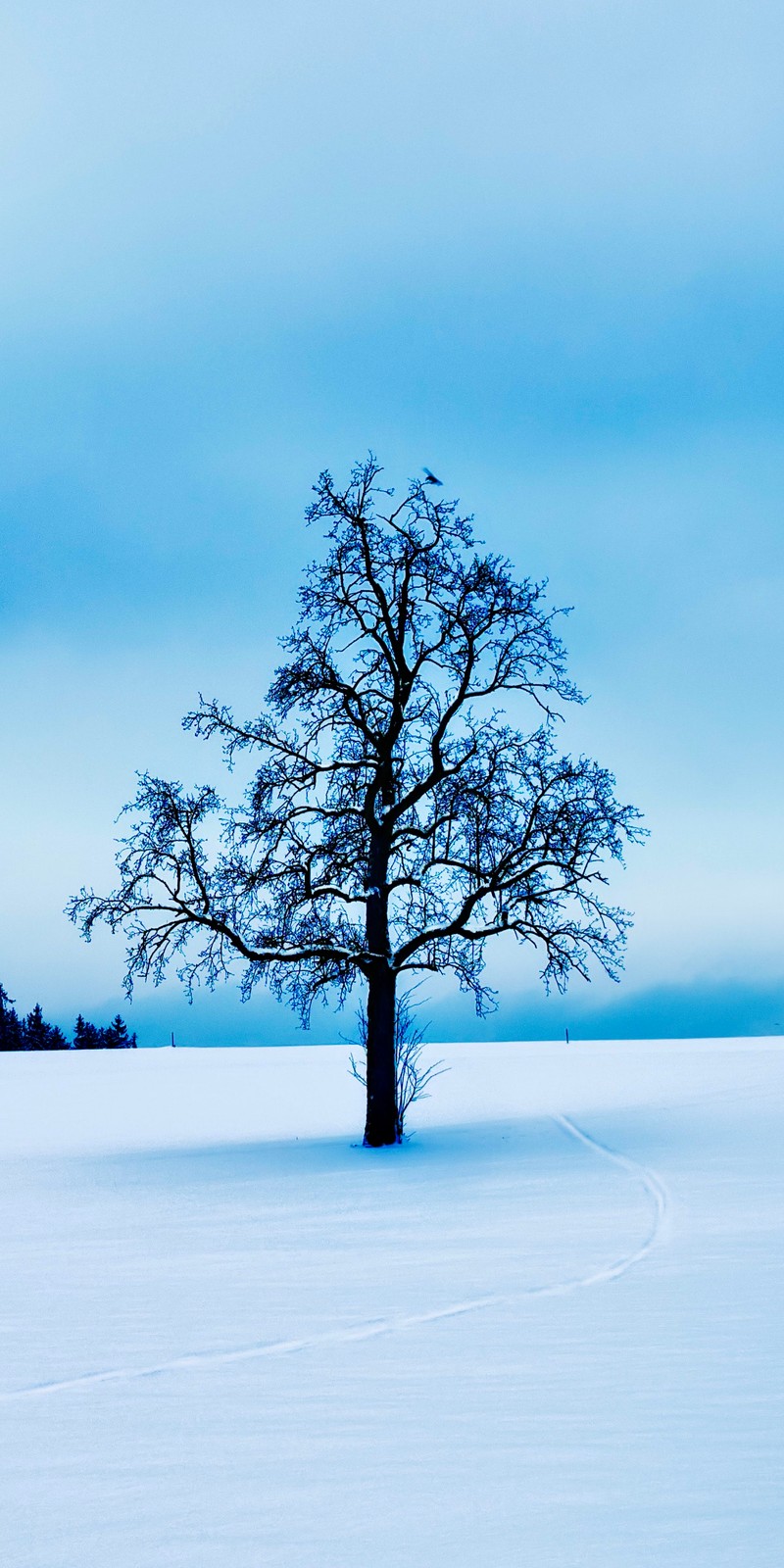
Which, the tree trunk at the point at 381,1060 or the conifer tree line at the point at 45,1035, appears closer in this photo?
the tree trunk at the point at 381,1060

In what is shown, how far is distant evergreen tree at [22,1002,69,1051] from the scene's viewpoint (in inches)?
3883

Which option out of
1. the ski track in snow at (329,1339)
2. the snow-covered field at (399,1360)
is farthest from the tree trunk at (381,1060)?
the ski track in snow at (329,1339)

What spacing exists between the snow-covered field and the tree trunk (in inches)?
69.6

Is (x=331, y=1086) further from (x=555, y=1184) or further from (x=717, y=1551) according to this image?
(x=717, y=1551)

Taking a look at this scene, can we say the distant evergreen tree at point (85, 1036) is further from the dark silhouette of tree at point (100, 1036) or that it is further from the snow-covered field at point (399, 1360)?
the snow-covered field at point (399, 1360)

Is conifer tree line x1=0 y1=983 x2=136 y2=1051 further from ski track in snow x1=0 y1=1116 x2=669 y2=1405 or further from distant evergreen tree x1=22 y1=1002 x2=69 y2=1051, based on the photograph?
ski track in snow x1=0 y1=1116 x2=669 y2=1405

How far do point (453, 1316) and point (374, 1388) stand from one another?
78.4 inches

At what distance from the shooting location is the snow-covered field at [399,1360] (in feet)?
16.0

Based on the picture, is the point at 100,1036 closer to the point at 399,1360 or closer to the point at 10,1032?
the point at 10,1032

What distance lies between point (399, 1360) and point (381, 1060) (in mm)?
14489

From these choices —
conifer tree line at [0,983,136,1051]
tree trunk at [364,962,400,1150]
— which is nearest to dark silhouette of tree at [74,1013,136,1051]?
conifer tree line at [0,983,136,1051]

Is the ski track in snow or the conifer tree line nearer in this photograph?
the ski track in snow

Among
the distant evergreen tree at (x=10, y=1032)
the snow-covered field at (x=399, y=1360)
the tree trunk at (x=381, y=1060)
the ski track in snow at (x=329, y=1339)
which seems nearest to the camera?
the snow-covered field at (x=399, y=1360)

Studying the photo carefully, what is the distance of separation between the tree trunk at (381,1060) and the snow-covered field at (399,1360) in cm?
177
